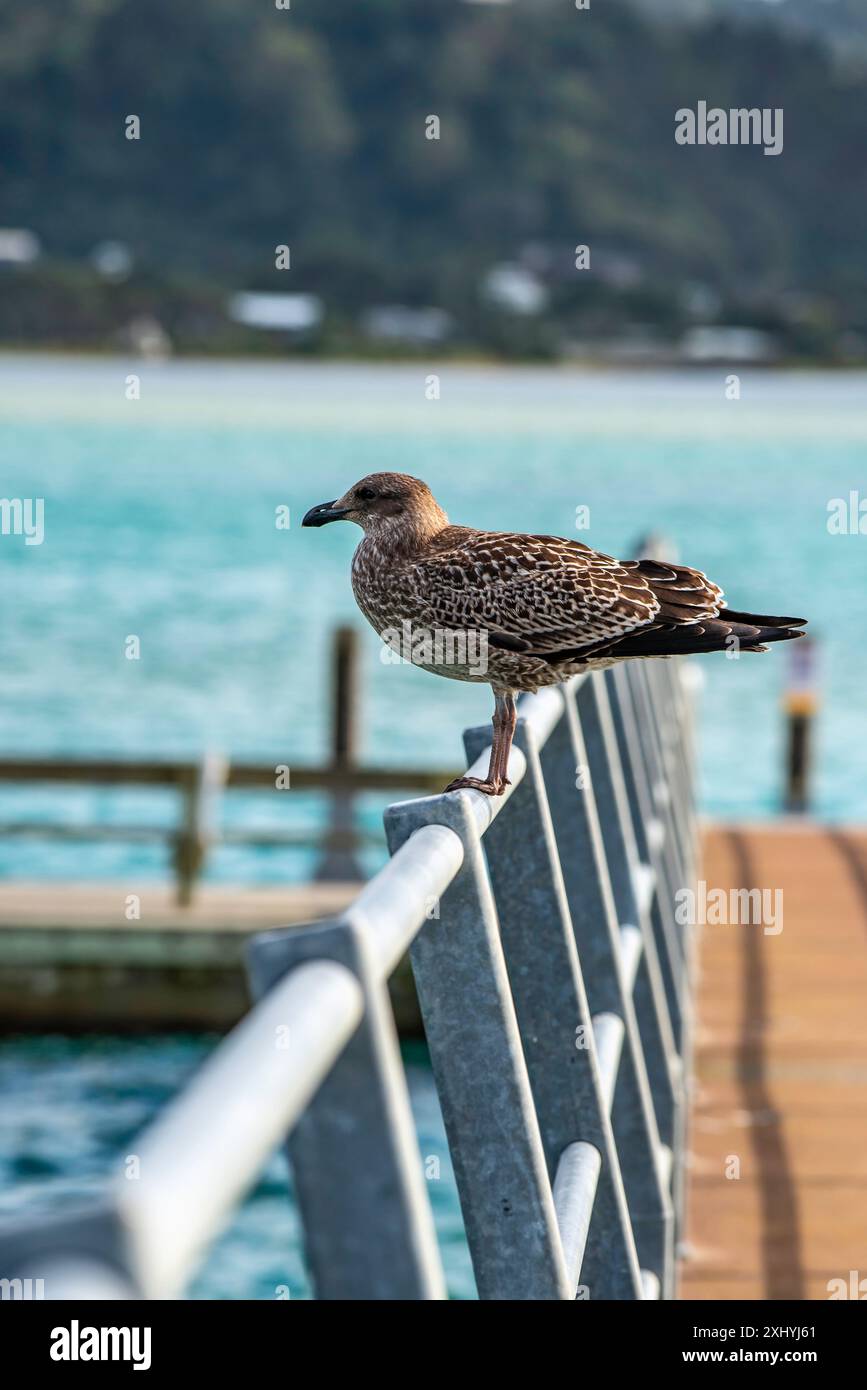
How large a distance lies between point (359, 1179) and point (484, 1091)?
1.76 feet

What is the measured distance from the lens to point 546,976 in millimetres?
2283

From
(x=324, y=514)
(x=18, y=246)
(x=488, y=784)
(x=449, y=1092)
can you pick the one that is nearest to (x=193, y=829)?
(x=324, y=514)

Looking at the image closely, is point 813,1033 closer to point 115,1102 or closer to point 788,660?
point 115,1102

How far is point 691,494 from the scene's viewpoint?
9156 centimetres

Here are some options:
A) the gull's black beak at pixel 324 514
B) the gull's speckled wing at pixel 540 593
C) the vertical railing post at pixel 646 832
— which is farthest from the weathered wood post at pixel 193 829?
the gull's speckled wing at pixel 540 593

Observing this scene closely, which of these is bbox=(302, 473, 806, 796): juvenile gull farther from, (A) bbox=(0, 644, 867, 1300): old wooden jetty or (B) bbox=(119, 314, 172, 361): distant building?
(B) bbox=(119, 314, 172, 361): distant building

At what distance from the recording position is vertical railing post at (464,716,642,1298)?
7.47 feet

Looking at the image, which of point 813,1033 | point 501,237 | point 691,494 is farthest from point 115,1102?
point 501,237

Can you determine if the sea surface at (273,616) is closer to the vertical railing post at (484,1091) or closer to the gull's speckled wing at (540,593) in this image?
the gull's speckled wing at (540,593)

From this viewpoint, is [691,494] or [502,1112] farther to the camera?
[691,494]

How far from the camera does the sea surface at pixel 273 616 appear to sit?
1127 centimetres

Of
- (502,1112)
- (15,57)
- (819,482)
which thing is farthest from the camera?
(15,57)

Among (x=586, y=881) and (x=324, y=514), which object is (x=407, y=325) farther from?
(x=586, y=881)

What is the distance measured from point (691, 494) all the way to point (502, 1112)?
91088 millimetres
